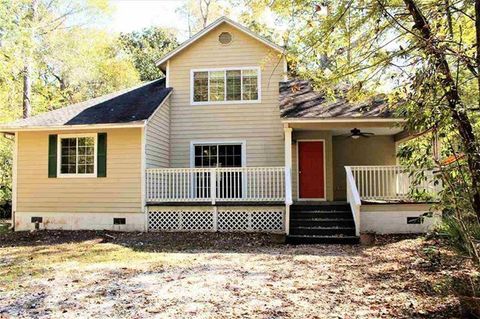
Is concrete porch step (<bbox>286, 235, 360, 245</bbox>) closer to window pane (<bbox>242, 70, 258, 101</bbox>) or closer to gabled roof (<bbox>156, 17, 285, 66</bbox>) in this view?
window pane (<bbox>242, 70, 258, 101</bbox>)

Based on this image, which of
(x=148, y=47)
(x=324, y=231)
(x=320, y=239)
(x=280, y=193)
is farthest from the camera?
(x=148, y=47)

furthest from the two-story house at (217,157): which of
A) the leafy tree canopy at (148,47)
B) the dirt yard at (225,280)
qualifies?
the leafy tree canopy at (148,47)

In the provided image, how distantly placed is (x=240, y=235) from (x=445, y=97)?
Result: 8125 mm

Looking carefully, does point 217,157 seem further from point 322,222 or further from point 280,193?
point 322,222

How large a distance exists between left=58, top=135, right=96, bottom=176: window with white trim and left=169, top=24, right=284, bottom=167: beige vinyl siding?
278cm

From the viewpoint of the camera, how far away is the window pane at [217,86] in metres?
14.7

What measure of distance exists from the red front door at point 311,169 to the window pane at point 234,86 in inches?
108

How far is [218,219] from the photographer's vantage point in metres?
12.5

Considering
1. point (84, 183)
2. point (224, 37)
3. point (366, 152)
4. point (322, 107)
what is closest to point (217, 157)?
point (322, 107)

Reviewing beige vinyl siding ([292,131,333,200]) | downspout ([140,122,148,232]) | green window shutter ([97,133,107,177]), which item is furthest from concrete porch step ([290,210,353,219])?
green window shutter ([97,133,107,177])

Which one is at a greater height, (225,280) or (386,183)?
(386,183)

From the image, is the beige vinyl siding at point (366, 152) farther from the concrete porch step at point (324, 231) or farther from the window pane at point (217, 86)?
the concrete porch step at point (324, 231)

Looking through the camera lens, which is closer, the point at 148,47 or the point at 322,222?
the point at 322,222

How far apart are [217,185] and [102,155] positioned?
3.65 meters
